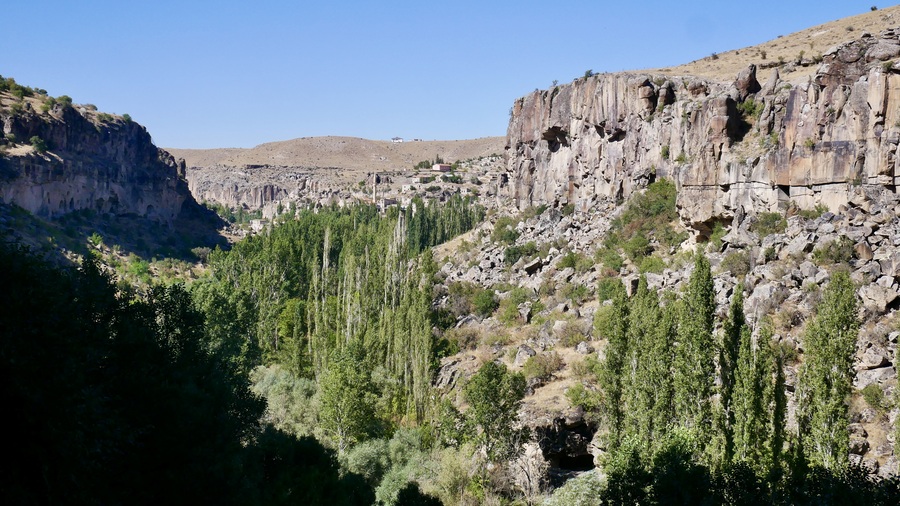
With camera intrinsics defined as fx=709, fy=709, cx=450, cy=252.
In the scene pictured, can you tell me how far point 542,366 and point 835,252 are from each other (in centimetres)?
1501

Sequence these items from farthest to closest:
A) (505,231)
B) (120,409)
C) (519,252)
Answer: (505,231)
(519,252)
(120,409)

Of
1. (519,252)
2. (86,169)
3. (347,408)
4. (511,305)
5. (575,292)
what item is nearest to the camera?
(347,408)

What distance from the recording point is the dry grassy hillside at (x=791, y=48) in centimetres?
5910

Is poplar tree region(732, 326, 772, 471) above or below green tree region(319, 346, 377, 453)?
above

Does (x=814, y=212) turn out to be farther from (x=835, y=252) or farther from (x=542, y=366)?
(x=542, y=366)

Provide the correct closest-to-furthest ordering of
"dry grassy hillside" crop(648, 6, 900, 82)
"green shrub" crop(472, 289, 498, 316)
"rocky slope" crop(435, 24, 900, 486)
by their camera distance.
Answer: "rocky slope" crop(435, 24, 900, 486) < "green shrub" crop(472, 289, 498, 316) < "dry grassy hillside" crop(648, 6, 900, 82)

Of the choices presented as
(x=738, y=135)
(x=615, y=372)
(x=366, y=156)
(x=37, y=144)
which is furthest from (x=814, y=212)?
(x=366, y=156)

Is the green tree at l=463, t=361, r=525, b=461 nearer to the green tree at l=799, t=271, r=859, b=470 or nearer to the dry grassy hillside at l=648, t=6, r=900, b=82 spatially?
the green tree at l=799, t=271, r=859, b=470

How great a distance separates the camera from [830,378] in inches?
849

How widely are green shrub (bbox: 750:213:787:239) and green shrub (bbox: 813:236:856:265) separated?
3811mm

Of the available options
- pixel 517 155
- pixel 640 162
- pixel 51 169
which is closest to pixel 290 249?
pixel 517 155

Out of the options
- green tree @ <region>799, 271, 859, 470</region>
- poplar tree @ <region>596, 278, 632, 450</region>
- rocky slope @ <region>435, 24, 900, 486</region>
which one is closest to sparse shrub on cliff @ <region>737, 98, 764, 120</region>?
rocky slope @ <region>435, 24, 900, 486</region>

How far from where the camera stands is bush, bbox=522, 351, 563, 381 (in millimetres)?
37531

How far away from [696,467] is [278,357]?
113 feet
